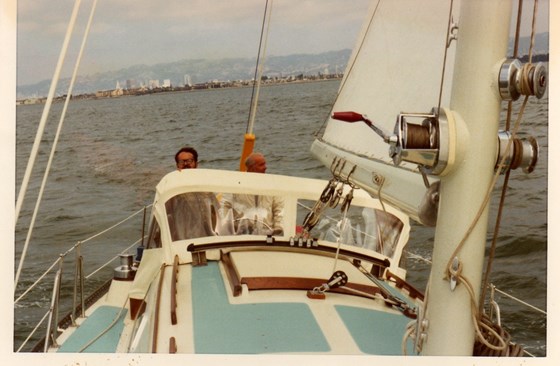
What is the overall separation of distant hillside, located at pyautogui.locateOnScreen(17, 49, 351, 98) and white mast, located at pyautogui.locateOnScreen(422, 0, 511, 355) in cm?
146

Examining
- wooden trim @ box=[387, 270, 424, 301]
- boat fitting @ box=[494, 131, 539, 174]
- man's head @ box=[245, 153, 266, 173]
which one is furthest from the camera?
man's head @ box=[245, 153, 266, 173]

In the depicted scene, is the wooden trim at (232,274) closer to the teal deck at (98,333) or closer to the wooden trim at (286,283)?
the wooden trim at (286,283)

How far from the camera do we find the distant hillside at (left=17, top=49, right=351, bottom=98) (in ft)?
10.1

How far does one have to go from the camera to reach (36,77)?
260 centimetres

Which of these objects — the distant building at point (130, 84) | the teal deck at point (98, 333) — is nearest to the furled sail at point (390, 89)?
the distant building at point (130, 84)

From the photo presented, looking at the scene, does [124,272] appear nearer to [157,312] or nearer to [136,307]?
[136,307]

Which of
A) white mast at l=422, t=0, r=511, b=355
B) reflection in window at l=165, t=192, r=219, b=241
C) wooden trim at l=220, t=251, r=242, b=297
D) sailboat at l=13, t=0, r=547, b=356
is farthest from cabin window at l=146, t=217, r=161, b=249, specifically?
white mast at l=422, t=0, r=511, b=355

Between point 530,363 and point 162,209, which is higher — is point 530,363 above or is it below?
below

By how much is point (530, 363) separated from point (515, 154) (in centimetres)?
91

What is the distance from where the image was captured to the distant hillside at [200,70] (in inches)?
121

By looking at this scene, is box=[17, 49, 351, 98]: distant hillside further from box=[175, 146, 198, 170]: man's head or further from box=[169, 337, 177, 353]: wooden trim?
box=[169, 337, 177, 353]: wooden trim

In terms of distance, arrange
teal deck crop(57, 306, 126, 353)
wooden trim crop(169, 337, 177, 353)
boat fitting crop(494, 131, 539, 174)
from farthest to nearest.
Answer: teal deck crop(57, 306, 126, 353), wooden trim crop(169, 337, 177, 353), boat fitting crop(494, 131, 539, 174)
